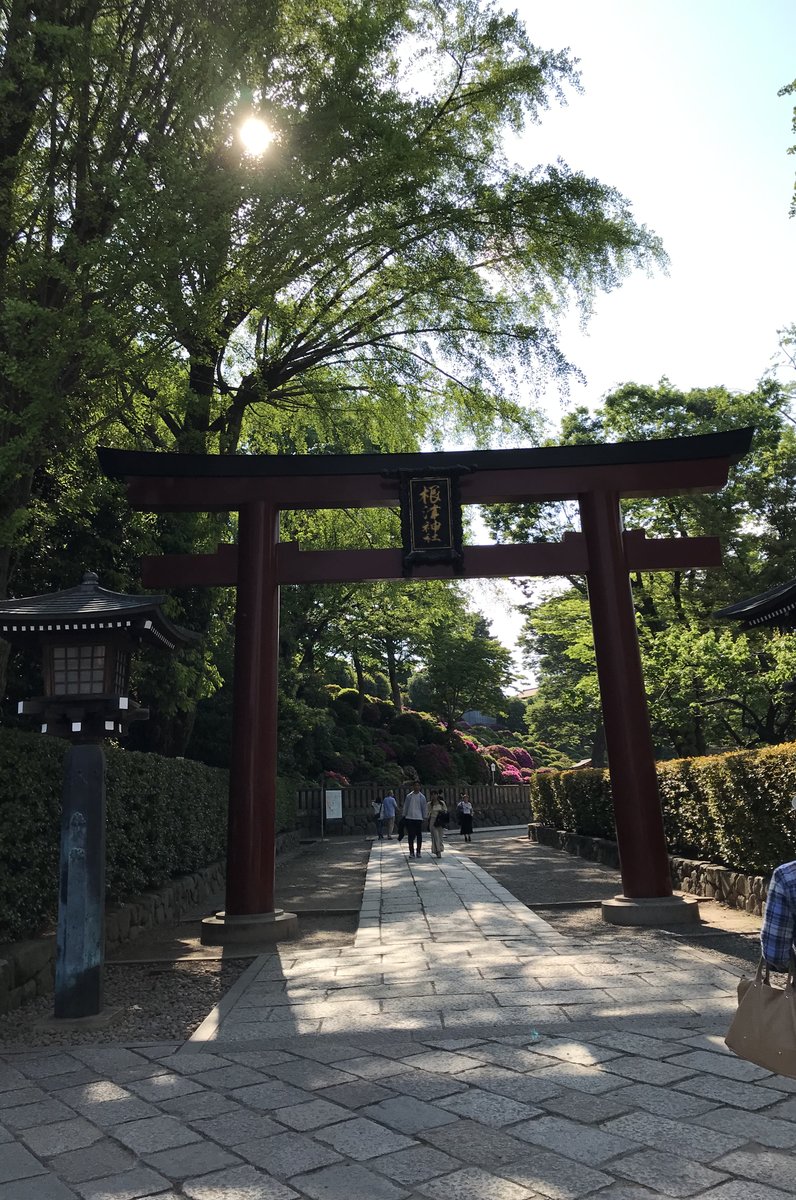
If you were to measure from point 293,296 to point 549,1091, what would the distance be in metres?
12.8

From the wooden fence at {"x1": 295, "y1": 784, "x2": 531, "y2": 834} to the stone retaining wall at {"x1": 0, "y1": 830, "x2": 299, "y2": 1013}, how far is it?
488 inches

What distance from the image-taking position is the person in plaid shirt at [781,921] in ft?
10.9

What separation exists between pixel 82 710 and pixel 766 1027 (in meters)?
5.66

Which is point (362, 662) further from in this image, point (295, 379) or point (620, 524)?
point (620, 524)

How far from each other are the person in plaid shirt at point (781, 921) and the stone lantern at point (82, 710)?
4.85 m

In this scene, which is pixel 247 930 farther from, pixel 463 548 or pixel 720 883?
pixel 720 883

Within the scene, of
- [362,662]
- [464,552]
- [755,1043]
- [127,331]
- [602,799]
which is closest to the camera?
[755,1043]

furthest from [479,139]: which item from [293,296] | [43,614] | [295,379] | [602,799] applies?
[602,799]

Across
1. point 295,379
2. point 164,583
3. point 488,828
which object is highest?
point 295,379

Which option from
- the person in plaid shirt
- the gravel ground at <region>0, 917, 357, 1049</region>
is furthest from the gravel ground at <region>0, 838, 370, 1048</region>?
the person in plaid shirt

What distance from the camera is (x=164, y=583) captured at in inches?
402

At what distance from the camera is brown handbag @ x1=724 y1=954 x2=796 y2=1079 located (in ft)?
9.86

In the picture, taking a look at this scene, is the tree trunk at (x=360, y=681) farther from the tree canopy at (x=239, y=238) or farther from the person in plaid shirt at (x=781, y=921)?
the person in plaid shirt at (x=781, y=921)

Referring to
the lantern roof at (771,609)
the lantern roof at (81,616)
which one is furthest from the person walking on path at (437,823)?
the lantern roof at (81,616)
